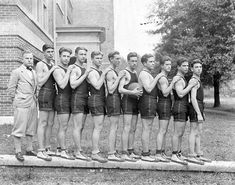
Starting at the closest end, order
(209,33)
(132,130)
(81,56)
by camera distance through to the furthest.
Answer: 1. (81,56)
2. (132,130)
3. (209,33)

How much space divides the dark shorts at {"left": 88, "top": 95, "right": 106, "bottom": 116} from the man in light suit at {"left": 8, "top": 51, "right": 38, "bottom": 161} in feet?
3.43

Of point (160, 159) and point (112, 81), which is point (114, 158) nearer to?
point (160, 159)

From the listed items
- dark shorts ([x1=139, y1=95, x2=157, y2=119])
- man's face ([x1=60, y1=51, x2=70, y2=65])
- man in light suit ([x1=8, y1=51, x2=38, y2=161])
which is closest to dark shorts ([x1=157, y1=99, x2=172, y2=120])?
dark shorts ([x1=139, y1=95, x2=157, y2=119])

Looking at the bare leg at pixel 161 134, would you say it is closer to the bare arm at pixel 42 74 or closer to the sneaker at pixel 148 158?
the sneaker at pixel 148 158

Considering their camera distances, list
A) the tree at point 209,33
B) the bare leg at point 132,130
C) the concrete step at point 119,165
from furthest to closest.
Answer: the tree at point 209,33 < the bare leg at point 132,130 < the concrete step at point 119,165

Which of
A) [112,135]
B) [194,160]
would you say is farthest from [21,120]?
[194,160]

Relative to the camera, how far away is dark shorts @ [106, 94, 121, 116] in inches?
243

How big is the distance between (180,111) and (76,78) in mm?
1916

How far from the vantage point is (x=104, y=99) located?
248 inches

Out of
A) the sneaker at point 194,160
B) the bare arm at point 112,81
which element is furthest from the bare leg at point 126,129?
the sneaker at point 194,160

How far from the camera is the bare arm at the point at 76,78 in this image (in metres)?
6.06

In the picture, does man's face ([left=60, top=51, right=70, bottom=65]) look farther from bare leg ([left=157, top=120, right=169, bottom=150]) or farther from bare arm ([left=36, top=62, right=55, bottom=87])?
bare leg ([left=157, top=120, right=169, bottom=150])

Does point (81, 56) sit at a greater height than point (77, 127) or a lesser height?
greater

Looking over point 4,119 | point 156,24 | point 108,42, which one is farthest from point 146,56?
point 108,42
